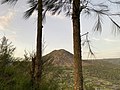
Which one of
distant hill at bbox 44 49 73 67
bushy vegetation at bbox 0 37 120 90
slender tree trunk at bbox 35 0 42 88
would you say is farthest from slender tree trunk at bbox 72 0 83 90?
distant hill at bbox 44 49 73 67

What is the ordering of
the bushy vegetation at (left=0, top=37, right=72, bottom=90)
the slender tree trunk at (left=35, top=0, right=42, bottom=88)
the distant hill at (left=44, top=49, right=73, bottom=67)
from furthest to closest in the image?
the distant hill at (left=44, top=49, right=73, bottom=67)
the slender tree trunk at (left=35, top=0, right=42, bottom=88)
the bushy vegetation at (left=0, top=37, right=72, bottom=90)

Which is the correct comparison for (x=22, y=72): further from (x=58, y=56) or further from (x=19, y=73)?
(x=58, y=56)

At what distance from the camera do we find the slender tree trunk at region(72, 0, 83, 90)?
289 inches

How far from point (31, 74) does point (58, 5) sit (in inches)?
89.4

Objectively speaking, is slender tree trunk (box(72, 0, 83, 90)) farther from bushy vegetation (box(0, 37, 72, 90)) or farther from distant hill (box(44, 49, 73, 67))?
distant hill (box(44, 49, 73, 67))

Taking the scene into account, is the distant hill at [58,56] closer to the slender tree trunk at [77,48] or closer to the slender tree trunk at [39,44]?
the slender tree trunk at [39,44]

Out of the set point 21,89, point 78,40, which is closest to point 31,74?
point 21,89

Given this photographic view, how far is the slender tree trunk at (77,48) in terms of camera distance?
24.1ft

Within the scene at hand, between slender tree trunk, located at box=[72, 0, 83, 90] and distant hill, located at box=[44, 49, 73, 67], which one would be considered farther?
distant hill, located at box=[44, 49, 73, 67]

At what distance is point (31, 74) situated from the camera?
8.59 metres

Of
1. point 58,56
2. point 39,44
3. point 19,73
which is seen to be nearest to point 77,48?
point 19,73

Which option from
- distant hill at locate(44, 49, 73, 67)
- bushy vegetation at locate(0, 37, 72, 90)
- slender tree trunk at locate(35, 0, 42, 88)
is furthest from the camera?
distant hill at locate(44, 49, 73, 67)

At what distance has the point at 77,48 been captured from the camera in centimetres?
760

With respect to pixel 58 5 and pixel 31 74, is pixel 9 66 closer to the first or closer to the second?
pixel 31 74
